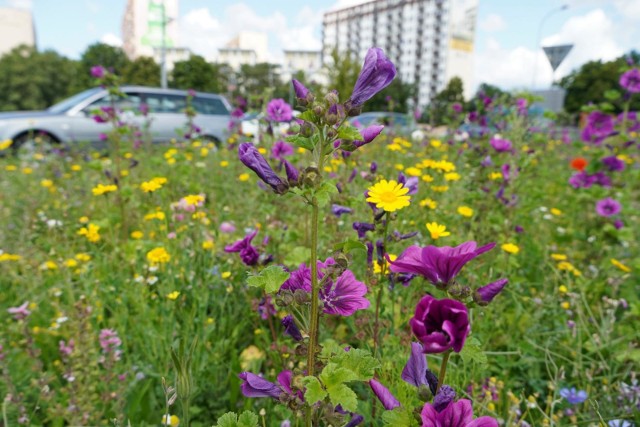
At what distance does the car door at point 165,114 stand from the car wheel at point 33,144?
1.94 metres

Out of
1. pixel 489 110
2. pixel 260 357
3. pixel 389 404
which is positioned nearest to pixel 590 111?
pixel 489 110

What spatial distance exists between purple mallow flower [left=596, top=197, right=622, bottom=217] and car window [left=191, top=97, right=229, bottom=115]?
29.7 feet

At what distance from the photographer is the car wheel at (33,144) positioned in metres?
6.40

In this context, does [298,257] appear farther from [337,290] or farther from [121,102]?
[121,102]

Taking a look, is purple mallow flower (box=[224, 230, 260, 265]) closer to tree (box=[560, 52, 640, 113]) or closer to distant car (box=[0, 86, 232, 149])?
distant car (box=[0, 86, 232, 149])

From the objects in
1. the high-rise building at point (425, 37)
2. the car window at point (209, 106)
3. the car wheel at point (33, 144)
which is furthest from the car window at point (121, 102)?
the high-rise building at point (425, 37)

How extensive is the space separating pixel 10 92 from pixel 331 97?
2145 inches

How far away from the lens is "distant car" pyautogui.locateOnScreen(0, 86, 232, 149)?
7.55 meters

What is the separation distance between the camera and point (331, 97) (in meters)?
0.87

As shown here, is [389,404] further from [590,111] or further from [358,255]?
[590,111]

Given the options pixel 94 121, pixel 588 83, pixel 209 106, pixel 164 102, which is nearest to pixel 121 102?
pixel 164 102

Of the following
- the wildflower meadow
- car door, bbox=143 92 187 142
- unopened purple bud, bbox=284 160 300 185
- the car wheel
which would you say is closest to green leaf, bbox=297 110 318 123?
the wildflower meadow

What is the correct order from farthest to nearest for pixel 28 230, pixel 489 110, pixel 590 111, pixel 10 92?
pixel 10 92 → pixel 489 110 → pixel 590 111 → pixel 28 230

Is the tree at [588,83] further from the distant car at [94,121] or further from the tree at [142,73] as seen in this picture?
the tree at [142,73]
